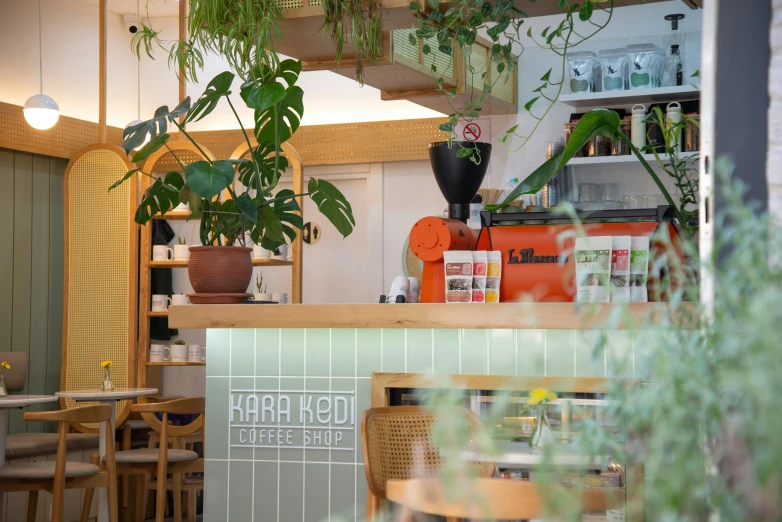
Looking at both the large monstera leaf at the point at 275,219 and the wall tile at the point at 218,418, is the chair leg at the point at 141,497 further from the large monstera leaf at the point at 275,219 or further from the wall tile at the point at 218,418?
the wall tile at the point at 218,418

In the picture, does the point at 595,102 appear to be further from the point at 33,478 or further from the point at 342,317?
the point at 33,478

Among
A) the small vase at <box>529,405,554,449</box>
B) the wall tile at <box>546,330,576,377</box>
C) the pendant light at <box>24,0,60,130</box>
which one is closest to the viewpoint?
the small vase at <box>529,405,554,449</box>

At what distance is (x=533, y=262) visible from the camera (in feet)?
11.6

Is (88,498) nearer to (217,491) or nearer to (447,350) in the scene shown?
(217,491)

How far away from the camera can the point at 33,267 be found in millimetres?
7543

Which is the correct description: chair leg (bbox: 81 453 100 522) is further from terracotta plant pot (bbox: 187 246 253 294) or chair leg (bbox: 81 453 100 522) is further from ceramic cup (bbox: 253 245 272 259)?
terracotta plant pot (bbox: 187 246 253 294)

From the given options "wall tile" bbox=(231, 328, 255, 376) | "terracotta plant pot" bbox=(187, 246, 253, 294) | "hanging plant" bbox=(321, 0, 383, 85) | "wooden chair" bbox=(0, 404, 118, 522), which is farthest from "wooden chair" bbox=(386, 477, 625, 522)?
"wooden chair" bbox=(0, 404, 118, 522)

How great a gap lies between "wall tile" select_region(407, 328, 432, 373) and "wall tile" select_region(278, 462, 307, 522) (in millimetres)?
612

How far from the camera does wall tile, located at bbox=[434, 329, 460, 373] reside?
11.5 feet

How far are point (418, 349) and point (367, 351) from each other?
21 centimetres

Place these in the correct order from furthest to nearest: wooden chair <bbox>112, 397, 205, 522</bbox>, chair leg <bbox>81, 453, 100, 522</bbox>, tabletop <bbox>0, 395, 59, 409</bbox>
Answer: chair leg <bbox>81, 453, 100, 522</bbox>
wooden chair <bbox>112, 397, 205, 522</bbox>
tabletop <bbox>0, 395, 59, 409</bbox>

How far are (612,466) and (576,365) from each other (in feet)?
1.25

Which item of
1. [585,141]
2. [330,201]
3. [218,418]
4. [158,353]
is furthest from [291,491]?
[158,353]

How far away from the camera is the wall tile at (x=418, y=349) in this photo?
11.7 feet
